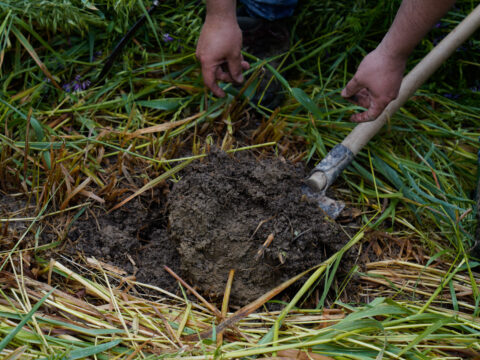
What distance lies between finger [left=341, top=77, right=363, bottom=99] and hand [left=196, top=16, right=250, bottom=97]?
0.43 meters

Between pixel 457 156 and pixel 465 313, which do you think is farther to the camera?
pixel 457 156

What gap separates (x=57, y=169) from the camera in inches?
60.2

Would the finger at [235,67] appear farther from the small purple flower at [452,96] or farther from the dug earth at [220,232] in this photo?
the small purple flower at [452,96]

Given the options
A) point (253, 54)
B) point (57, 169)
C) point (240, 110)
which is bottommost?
point (57, 169)

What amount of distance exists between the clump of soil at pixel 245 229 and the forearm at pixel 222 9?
1.80ft

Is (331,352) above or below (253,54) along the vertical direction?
below

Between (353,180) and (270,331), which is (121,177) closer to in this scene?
(270,331)

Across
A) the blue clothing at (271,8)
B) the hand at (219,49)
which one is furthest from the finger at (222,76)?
the blue clothing at (271,8)

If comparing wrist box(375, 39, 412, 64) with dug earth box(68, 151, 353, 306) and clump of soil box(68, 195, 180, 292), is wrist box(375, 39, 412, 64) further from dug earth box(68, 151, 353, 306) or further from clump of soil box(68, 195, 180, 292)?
clump of soil box(68, 195, 180, 292)

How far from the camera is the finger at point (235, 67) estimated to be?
1634 millimetres

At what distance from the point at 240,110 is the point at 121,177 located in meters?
0.60

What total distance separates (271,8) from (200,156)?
0.91 metres

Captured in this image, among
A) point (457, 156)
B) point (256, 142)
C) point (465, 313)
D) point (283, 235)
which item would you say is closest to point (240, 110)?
point (256, 142)

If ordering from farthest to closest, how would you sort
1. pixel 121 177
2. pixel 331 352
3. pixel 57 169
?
pixel 121 177 → pixel 57 169 → pixel 331 352
